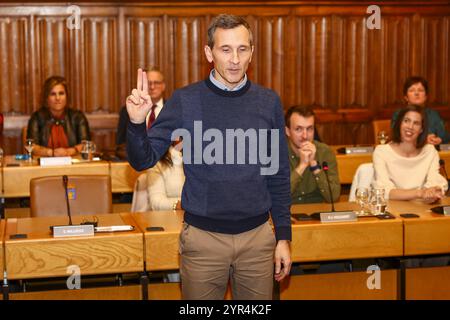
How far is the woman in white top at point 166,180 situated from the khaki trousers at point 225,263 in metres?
1.99

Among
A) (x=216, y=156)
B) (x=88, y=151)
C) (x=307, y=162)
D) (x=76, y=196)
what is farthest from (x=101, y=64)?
(x=216, y=156)

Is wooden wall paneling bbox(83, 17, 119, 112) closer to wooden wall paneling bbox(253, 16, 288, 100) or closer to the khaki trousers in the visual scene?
wooden wall paneling bbox(253, 16, 288, 100)

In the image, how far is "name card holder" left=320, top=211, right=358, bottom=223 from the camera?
4.13 metres

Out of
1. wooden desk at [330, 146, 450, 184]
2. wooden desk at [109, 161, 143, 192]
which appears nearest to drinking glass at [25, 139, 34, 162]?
wooden desk at [109, 161, 143, 192]

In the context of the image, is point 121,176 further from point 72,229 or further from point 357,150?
point 72,229

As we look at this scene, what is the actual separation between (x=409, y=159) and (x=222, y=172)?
2657mm

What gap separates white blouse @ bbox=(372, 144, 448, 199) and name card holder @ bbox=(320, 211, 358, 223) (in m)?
0.89

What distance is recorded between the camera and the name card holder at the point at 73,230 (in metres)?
3.85

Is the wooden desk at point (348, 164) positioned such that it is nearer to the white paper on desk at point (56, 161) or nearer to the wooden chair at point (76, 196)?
the white paper on desk at point (56, 161)

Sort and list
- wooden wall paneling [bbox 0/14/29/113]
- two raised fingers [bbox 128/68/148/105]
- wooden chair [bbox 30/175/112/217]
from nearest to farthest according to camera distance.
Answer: two raised fingers [bbox 128/68/148/105] < wooden chair [bbox 30/175/112/217] < wooden wall paneling [bbox 0/14/29/113]

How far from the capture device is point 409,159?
5082mm

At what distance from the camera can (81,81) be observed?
27.5 feet

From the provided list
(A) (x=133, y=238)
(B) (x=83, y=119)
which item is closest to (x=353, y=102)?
(B) (x=83, y=119)

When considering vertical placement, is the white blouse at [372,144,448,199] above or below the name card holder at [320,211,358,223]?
above
